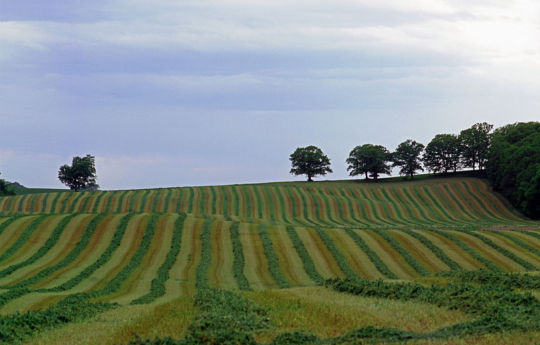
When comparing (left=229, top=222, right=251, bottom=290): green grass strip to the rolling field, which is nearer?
the rolling field

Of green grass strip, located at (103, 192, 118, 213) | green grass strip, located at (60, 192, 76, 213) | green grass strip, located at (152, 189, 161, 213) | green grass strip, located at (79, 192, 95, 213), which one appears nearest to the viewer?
green grass strip, located at (103, 192, 118, 213)

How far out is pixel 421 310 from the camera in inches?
840

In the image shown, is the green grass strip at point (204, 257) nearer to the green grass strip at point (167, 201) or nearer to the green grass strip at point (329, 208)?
the green grass strip at point (329, 208)

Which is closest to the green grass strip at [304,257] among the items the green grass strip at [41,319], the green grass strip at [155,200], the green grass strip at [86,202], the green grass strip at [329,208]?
the green grass strip at [41,319]

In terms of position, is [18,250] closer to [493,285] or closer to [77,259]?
[77,259]

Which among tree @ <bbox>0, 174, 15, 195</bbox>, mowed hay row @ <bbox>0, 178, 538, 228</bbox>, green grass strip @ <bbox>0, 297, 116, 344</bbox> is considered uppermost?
tree @ <bbox>0, 174, 15, 195</bbox>

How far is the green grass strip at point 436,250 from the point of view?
143ft

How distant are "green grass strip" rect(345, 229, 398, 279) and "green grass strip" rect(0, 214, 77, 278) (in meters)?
27.5

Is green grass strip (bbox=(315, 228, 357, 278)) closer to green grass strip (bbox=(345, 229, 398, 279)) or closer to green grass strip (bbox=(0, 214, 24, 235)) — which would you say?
green grass strip (bbox=(345, 229, 398, 279))

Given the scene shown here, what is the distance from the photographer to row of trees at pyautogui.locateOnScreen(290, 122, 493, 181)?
409ft

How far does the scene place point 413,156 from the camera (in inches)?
5094

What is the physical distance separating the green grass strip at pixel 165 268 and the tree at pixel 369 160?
78.0m

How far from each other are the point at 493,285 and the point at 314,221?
5763 cm

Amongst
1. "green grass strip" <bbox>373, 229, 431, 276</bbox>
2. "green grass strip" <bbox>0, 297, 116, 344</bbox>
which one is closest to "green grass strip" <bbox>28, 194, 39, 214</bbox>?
"green grass strip" <bbox>373, 229, 431, 276</bbox>
